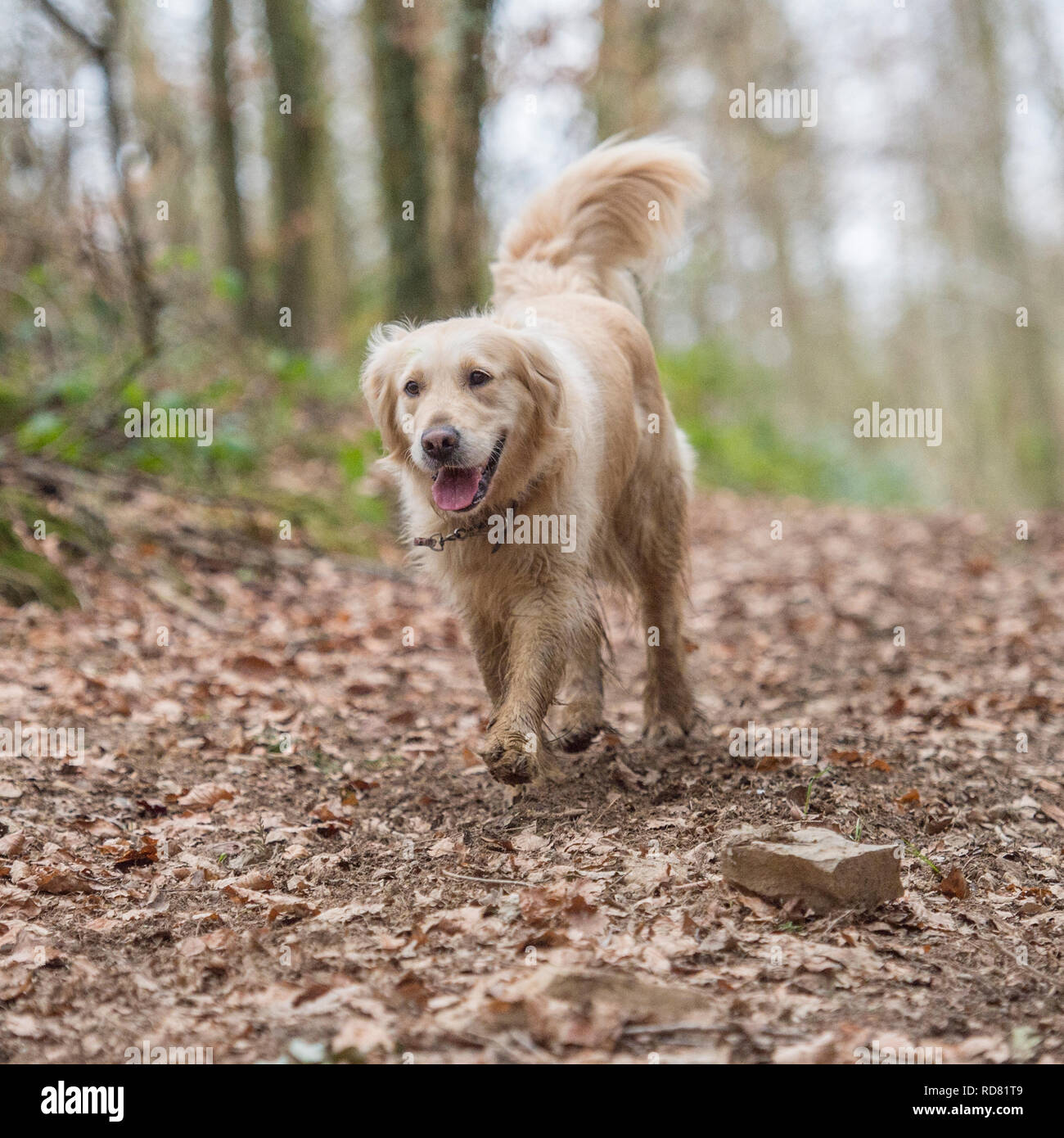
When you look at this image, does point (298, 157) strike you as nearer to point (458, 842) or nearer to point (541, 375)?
point (541, 375)

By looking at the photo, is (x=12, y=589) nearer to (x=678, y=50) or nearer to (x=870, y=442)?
(x=678, y=50)

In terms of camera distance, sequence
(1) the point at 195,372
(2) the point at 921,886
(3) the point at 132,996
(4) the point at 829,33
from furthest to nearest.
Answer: (4) the point at 829,33
(1) the point at 195,372
(2) the point at 921,886
(3) the point at 132,996

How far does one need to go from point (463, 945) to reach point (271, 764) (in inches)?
80.9

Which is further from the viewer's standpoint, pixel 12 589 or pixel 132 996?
pixel 12 589

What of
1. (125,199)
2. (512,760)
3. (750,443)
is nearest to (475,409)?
(512,760)

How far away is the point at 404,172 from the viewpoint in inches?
425

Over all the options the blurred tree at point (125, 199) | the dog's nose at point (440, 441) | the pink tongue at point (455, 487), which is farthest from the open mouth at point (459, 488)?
the blurred tree at point (125, 199)

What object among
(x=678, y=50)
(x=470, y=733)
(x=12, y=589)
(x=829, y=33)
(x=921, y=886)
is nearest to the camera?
(x=921, y=886)

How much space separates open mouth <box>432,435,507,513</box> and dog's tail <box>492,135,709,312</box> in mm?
1783

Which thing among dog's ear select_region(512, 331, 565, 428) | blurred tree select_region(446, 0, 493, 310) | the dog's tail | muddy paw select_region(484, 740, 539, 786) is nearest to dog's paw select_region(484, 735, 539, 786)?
muddy paw select_region(484, 740, 539, 786)

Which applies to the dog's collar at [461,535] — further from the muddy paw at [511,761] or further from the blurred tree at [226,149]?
the blurred tree at [226,149]
